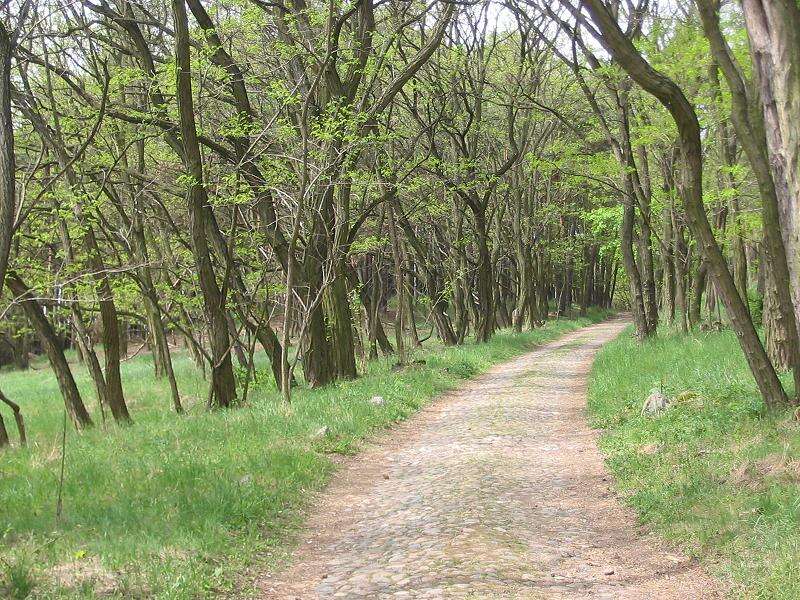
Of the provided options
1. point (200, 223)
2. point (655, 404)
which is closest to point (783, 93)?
point (655, 404)

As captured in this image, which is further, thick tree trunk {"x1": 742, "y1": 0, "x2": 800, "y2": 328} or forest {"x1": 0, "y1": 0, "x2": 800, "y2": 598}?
forest {"x1": 0, "y1": 0, "x2": 800, "y2": 598}

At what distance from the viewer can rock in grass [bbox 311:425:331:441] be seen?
10.6 m

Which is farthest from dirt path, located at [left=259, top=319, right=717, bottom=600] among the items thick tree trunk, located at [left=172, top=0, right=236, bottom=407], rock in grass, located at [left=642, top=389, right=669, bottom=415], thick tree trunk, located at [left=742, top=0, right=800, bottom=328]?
thick tree trunk, located at [left=172, top=0, right=236, bottom=407]

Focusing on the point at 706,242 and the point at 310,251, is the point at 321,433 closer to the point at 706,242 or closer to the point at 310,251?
the point at 706,242

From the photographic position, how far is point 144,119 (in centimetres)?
1449

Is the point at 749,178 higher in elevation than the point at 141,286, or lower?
higher

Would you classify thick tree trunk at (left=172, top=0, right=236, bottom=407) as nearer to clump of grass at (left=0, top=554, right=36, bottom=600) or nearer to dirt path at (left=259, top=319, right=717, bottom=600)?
dirt path at (left=259, top=319, right=717, bottom=600)

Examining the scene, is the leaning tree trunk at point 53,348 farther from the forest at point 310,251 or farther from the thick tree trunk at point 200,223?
the thick tree trunk at point 200,223

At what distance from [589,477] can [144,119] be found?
10.3 meters

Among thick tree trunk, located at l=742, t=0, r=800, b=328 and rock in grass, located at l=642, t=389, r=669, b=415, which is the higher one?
thick tree trunk, located at l=742, t=0, r=800, b=328

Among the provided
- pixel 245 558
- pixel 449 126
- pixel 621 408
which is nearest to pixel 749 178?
pixel 449 126

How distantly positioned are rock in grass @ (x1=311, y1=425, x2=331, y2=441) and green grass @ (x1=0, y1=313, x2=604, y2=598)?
71 mm

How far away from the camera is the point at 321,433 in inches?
424

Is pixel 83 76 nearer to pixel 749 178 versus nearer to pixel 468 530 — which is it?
pixel 468 530
